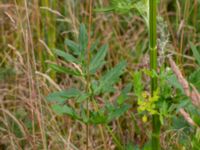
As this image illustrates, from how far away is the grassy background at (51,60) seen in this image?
7.38 feet

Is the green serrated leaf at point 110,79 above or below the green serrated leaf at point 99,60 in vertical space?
below

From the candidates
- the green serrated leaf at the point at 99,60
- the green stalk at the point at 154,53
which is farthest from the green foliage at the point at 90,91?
the green stalk at the point at 154,53

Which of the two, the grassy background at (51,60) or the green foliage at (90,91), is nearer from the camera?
the green foliage at (90,91)

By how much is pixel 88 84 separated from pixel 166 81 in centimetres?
29

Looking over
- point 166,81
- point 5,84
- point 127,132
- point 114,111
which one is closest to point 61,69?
point 114,111

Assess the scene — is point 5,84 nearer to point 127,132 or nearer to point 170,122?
point 127,132

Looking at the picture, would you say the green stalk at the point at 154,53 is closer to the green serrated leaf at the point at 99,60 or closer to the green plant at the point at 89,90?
the green plant at the point at 89,90

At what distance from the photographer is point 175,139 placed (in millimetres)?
2043

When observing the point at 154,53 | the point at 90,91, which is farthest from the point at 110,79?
the point at 154,53

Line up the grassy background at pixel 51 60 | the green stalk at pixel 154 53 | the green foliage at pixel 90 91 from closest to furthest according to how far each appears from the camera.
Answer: the green stalk at pixel 154 53
the green foliage at pixel 90 91
the grassy background at pixel 51 60

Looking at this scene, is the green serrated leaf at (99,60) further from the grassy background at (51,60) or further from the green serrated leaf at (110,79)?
the grassy background at (51,60)

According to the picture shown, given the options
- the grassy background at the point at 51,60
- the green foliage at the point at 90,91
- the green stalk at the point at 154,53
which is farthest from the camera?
the grassy background at the point at 51,60

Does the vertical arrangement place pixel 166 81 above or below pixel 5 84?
above

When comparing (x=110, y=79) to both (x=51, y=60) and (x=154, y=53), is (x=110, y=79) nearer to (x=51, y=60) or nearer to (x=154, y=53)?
(x=154, y=53)
